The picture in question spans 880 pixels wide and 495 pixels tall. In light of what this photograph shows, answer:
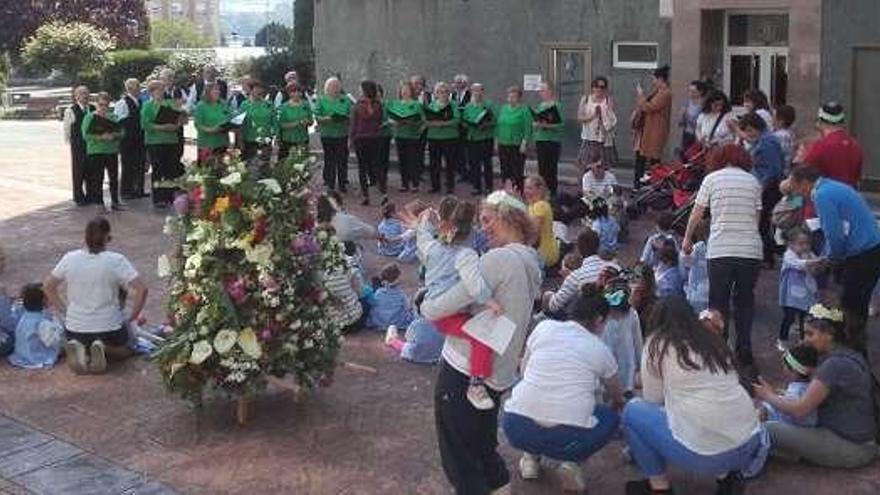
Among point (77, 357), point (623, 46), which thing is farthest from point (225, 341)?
point (623, 46)

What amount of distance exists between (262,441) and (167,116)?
957 cm

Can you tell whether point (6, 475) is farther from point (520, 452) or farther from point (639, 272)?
point (639, 272)

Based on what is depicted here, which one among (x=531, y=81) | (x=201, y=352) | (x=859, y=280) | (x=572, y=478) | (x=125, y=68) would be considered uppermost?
(x=125, y=68)

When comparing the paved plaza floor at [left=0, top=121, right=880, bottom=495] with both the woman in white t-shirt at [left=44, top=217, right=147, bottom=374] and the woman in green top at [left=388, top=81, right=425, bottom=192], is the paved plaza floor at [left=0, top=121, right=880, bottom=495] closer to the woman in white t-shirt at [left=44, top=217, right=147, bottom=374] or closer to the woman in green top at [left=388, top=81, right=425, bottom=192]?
the woman in white t-shirt at [left=44, top=217, right=147, bottom=374]

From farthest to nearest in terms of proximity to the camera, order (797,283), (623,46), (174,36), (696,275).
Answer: (174,36) → (623,46) → (696,275) → (797,283)

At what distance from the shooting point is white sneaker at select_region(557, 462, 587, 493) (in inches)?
263

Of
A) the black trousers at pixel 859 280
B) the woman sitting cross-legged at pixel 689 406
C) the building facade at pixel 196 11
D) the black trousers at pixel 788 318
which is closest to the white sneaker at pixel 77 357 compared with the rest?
the woman sitting cross-legged at pixel 689 406

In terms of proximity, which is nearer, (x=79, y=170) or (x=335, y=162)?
(x=79, y=170)

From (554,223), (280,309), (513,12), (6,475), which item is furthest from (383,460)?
(513,12)

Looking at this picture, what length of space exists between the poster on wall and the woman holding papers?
13.9 metres

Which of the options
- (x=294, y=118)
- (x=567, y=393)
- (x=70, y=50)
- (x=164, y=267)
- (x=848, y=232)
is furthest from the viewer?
(x=70, y=50)

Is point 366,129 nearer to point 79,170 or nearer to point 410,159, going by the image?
point 410,159

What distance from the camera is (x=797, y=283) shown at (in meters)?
9.38

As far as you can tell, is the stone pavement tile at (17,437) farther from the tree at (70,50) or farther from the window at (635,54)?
the tree at (70,50)
